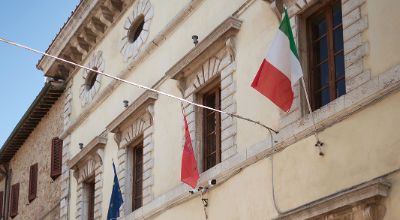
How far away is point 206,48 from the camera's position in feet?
43.3

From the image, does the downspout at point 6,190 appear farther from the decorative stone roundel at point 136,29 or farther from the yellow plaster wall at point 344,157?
the yellow plaster wall at point 344,157

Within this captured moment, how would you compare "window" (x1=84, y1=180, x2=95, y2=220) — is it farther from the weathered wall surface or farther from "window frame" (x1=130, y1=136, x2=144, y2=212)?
"window frame" (x1=130, y1=136, x2=144, y2=212)

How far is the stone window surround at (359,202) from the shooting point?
8938 mm

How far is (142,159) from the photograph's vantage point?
16094 mm

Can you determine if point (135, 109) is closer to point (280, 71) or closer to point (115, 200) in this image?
point (115, 200)

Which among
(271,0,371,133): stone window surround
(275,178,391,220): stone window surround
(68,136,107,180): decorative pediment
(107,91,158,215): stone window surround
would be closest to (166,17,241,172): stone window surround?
(107,91,158,215): stone window surround

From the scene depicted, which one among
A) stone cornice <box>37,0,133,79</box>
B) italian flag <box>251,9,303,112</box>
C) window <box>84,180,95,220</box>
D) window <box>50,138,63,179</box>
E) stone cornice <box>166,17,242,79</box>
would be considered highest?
stone cornice <box>37,0,133,79</box>

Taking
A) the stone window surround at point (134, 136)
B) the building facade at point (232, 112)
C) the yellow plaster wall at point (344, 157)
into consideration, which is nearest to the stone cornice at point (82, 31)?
the building facade at point (232, 112)

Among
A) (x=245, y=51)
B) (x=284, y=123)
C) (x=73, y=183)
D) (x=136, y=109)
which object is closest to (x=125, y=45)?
(x=136, y=109)

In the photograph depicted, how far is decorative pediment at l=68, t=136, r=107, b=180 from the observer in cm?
1772

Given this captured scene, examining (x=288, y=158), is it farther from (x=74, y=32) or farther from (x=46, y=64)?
(x=46, y=64)

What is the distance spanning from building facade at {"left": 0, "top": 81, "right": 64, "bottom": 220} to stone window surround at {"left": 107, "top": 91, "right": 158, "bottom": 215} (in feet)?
15.8

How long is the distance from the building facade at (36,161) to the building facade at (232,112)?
A: 5.28ft

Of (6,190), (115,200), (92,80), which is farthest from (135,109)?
(6,190)
